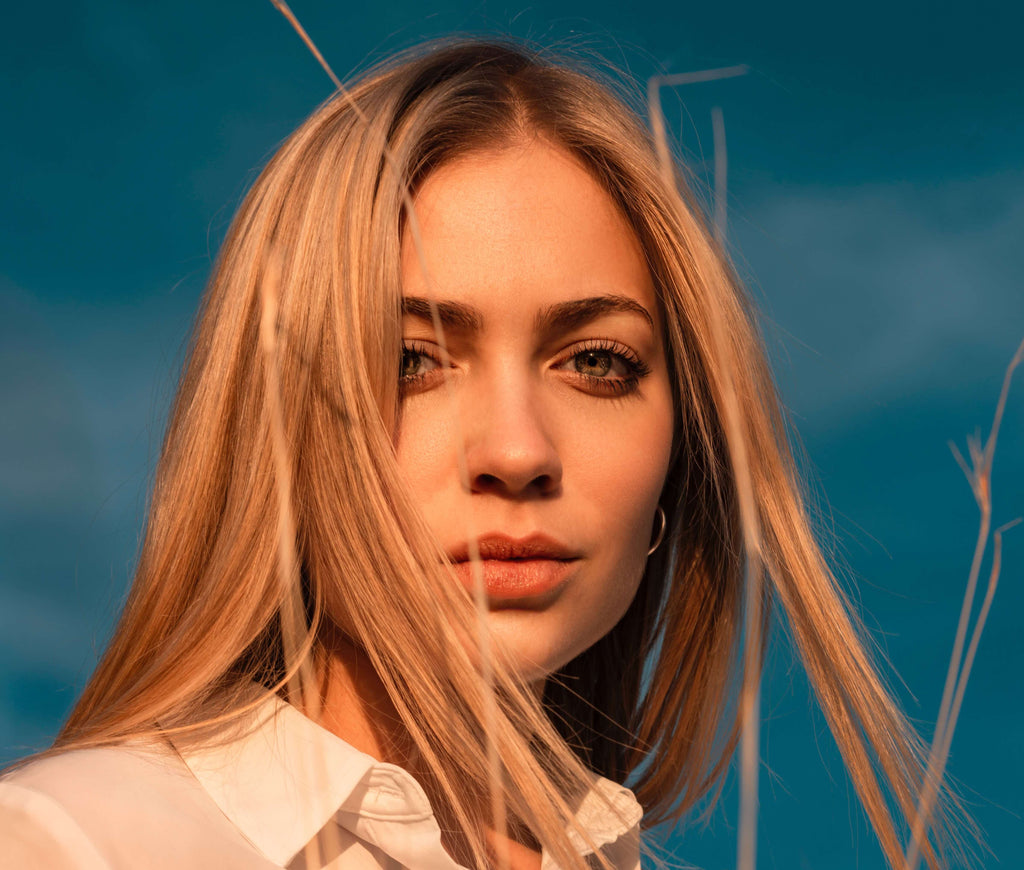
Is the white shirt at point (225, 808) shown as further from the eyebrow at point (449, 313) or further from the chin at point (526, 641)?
the eyebrow at point (449, 313)

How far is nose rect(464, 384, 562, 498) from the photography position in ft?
6.23

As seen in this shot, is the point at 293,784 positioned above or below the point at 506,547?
below

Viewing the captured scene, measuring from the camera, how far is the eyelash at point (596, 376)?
2.03 metres

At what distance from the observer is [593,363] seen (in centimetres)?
229

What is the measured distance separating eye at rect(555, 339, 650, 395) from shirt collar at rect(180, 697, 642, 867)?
0.90 metres

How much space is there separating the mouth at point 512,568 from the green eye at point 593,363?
440 millimetres

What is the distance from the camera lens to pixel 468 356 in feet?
6.69

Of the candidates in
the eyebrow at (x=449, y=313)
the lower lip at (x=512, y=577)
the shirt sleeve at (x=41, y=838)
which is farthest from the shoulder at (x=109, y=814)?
the eyebrow at (x=449, y=313)

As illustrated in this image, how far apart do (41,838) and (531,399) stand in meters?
1.16

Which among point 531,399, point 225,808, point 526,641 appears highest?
point 531,399

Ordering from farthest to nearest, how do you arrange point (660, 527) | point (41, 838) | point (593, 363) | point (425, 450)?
point (660, 527)
point (593, 363)
point (425, 450)
point (41, 838)

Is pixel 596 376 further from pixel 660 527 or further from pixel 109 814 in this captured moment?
pixel 109 814

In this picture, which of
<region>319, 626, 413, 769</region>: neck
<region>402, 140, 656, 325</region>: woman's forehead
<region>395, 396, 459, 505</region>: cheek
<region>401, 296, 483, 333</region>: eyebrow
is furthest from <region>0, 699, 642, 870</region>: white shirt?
<region>402, 140, 656, 325</region>: woman's forehead

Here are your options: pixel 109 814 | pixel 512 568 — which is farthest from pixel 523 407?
pixel 109 814
